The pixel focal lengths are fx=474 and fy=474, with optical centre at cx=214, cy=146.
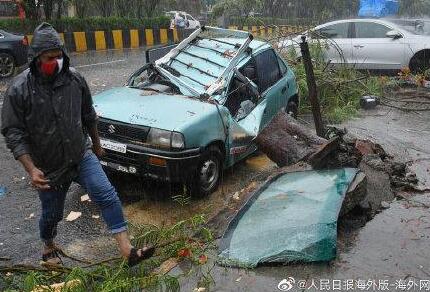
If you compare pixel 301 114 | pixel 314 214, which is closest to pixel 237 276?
pixel 314 214

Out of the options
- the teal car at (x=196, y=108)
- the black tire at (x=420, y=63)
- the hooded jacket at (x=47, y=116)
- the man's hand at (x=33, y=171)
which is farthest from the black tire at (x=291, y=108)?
the black tire at (x=420, y=63)

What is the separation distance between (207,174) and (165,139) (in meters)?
0.69

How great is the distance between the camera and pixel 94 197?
10.6 ft

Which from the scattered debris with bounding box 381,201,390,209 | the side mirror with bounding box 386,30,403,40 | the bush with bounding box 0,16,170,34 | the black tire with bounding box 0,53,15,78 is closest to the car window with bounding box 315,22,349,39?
the side mirror with bounding box 386,30,403,40

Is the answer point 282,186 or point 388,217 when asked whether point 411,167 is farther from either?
point 282,186

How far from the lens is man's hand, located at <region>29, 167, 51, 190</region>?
3006 mm

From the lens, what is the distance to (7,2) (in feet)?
61.8

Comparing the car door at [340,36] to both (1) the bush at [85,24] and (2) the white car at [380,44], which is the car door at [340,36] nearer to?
(2) the white car at [380,44]

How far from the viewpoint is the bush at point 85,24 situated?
1631cm

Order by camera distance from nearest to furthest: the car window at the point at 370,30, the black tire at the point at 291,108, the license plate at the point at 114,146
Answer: the license plate at the point at 114,146
the black tire at the point at 291,108
the car window at the point at 370,30

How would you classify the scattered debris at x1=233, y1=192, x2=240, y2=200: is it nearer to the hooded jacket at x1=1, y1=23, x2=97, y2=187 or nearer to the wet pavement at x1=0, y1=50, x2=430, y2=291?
the wet pavement at x1=0, y1=50, x2=430, y2=291

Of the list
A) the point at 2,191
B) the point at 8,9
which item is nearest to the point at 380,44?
the point at 2,191

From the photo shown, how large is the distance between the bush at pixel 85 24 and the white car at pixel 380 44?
408 inches

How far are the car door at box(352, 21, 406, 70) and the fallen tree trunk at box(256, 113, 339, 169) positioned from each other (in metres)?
6.66
